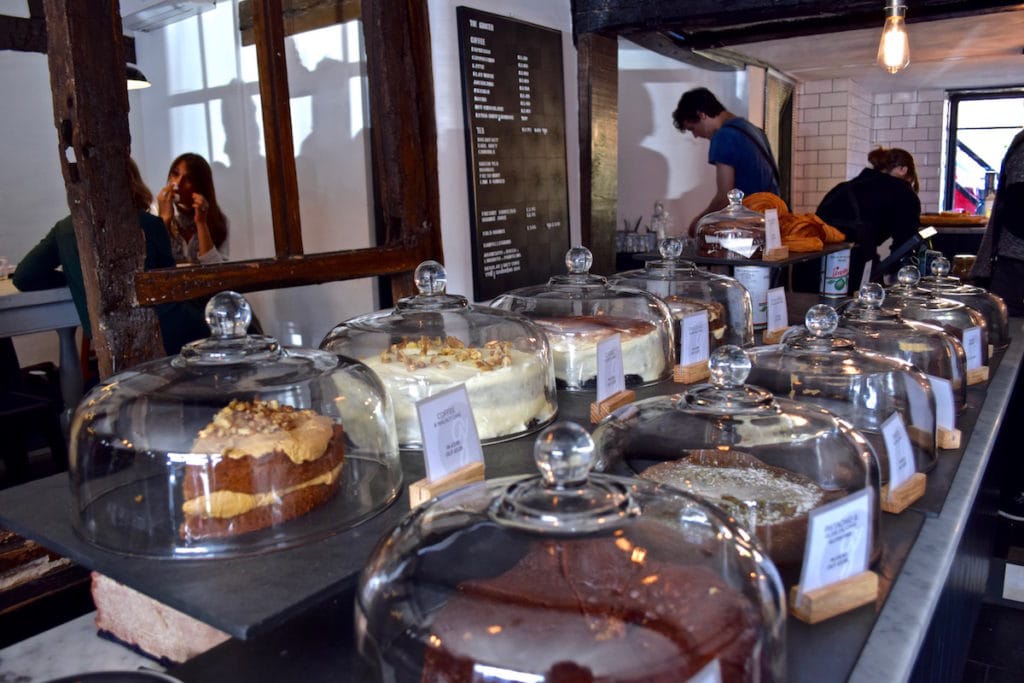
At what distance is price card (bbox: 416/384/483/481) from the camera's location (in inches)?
44.6

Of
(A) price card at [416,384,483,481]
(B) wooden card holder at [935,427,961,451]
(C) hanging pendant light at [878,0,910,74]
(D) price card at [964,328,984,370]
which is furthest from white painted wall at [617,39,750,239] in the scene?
(A) price card at [416,384,483,481]

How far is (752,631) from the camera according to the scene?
2.27ft

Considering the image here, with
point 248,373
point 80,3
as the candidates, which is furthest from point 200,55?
point 248,373

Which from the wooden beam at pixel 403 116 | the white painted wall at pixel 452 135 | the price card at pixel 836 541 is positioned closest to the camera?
the price card at pixel 836 541

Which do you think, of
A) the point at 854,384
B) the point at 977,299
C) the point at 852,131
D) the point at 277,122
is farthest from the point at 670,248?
the point at 852,131

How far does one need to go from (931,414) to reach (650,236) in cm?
319

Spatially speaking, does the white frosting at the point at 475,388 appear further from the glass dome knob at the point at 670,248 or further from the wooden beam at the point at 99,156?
the glass dome knob at the point at 670,248

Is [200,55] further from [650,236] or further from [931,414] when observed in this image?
[931,414]

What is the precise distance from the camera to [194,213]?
403 centimetres

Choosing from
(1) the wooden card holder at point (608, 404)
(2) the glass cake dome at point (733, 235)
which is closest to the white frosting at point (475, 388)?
(1) the wooden card holder at point (608, 404)

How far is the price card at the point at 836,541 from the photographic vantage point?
2.89 feet

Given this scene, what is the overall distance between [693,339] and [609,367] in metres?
0.37

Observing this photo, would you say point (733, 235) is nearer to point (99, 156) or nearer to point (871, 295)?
point (871, 295)

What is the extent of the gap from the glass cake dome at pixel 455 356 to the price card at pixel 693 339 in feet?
1.39
